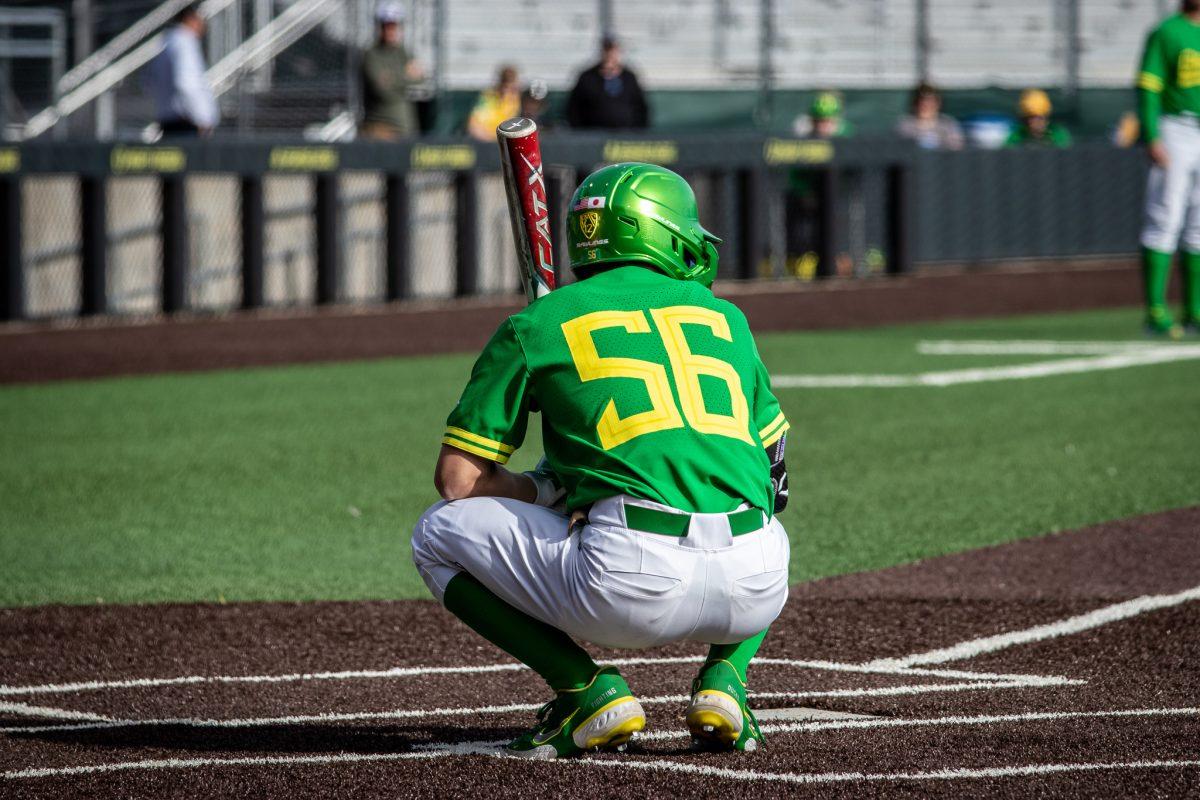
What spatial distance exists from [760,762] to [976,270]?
19.1 metres

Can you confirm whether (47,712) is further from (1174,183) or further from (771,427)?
(1174,183)

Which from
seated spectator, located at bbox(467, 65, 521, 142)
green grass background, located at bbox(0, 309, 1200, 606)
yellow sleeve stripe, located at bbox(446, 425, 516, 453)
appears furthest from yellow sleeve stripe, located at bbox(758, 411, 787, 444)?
seated spectator, located at bbox(467, 65, 521, 142)

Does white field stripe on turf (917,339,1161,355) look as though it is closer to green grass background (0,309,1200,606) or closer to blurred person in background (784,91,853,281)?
green grass background (0,309,1200,606)

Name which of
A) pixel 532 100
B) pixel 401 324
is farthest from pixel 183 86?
pixel 532 100

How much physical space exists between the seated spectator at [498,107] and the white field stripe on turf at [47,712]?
545 inches

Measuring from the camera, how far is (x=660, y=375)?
402 cm

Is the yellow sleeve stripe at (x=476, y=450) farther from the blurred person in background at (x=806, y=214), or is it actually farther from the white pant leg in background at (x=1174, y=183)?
the blurred person in background at (x=806, y=214)

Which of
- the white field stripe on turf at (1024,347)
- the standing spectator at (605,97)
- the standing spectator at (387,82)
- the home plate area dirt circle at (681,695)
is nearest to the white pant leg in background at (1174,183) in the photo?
the white field stripe on turf at (1024,347)

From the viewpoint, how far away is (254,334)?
15484 millimetres

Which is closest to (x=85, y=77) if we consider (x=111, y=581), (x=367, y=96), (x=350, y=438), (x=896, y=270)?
(x=367, y=96)

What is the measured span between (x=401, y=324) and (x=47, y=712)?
1146cm

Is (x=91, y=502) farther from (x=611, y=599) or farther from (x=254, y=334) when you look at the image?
(x=254, y=334)

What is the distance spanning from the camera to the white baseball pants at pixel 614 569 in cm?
396

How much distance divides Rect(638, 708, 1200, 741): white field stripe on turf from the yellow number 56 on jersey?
30.1 inches
